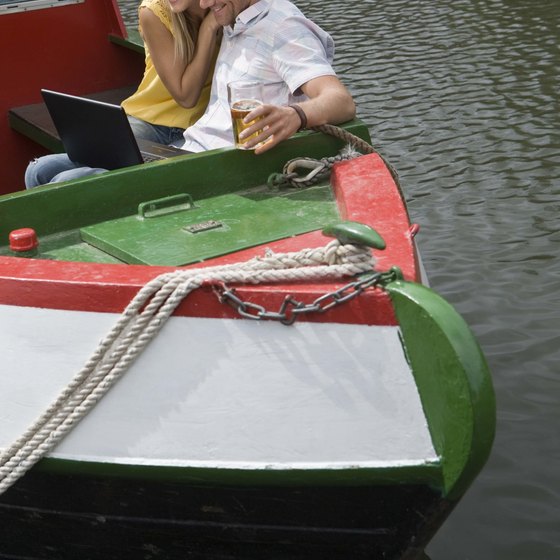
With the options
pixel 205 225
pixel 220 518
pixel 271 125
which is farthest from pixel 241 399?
pixel 271 125

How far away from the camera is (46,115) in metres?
5.54

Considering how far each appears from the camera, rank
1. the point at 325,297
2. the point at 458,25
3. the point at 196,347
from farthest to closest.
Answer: the point at 458,25
the point at 196,347
the point at 325,297

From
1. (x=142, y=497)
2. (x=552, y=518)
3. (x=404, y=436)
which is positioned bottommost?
(x=552, y=518)

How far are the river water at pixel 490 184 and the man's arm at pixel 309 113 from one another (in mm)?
1530

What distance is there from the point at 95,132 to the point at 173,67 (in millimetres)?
654

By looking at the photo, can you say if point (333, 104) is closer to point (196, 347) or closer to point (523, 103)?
point (196, 347)

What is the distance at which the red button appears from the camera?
130 inches

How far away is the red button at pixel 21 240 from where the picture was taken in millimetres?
3299

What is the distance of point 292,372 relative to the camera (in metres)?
2.64

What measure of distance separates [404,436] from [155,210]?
1372mm

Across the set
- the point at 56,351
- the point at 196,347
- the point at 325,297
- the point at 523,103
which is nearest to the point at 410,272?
the point at 325,297

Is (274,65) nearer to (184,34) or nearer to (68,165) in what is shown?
(184,34)

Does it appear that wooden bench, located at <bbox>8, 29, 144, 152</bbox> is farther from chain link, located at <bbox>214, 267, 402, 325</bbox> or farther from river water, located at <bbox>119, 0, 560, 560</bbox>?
chain link, located at <bbox>214, 267, 402, 325</bbox>

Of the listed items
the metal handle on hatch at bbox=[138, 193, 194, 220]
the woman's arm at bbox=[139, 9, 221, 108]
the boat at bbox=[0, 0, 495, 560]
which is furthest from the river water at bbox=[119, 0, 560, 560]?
the woman's arm at bbox=[139, 9, 221, 108]
